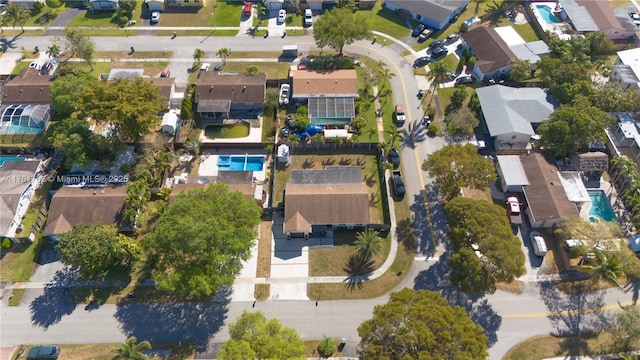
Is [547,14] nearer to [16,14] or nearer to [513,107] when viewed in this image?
[513,107]

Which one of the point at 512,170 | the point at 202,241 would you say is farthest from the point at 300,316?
the point at 512,170

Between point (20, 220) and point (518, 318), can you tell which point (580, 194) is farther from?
point (20, 220)

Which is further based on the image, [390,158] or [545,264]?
[390,158]

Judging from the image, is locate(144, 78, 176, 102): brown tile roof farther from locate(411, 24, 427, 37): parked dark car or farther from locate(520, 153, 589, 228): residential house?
locate(520, 153, 589, 228): residential house

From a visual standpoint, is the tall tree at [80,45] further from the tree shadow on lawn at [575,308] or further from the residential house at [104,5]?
the tree shadow on lawn at [575,308]

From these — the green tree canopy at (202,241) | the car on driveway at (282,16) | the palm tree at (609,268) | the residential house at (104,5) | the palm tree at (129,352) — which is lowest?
the palm tree at (129,352)

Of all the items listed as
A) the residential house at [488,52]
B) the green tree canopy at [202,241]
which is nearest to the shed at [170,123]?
the green tree canopy at [202,241]

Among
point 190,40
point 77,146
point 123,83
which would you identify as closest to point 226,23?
point 190,40
